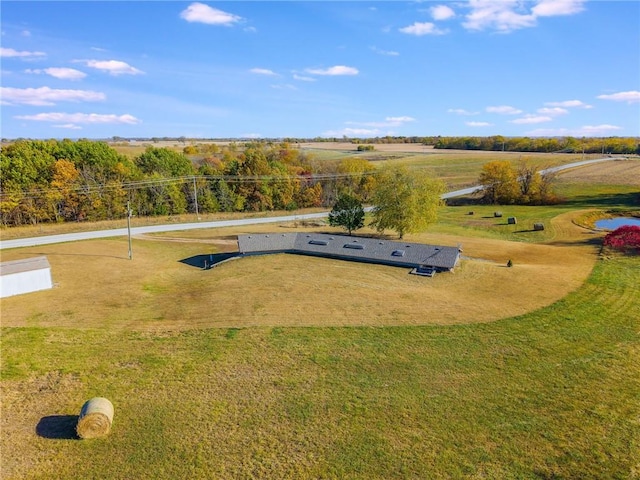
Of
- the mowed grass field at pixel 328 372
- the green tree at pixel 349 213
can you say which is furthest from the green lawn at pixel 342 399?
the green tree at pixel 349 213

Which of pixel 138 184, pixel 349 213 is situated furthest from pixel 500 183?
pixel 138 184

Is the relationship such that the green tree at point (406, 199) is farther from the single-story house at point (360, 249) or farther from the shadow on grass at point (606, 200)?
the shadow on grass at point (606, 200)

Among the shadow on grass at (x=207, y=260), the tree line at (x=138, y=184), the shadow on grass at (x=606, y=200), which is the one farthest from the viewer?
the shadow on grass at (x=606, y=200)

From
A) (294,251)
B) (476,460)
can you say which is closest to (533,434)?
(476,460)

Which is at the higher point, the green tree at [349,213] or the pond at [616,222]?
the green tree at [349,213]

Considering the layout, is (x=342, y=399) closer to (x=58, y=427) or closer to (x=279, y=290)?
(x=58, y=427)

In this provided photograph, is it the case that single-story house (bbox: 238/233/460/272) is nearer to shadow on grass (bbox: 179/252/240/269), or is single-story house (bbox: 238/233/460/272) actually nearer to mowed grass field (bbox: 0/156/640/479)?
mowed grass field (bbox: 0/156/640/479)

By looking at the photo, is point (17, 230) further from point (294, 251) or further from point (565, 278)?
point (565, 278)
